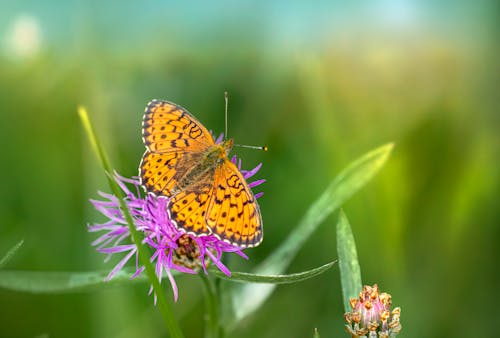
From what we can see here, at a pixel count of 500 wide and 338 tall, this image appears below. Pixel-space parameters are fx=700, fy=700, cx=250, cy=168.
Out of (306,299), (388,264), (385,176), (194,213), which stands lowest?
(306,299)

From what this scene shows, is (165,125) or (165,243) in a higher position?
(165,125)

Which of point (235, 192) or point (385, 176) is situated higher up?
point (235, 192)

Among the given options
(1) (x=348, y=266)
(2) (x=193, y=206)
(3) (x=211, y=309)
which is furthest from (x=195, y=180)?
(1) (x=348, y=266)

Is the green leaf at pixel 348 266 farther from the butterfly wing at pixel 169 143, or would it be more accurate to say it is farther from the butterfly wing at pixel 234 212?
the butterfly wing at pixel 169 143

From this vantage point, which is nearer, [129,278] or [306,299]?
[129,278]

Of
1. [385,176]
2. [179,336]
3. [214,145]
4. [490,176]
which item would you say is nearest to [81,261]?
[214,145]

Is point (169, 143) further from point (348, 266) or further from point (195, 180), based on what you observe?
point (348, 266)

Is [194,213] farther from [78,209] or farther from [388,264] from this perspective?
[78,209]
